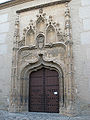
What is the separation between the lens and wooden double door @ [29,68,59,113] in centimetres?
609

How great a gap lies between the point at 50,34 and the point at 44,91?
2355mm

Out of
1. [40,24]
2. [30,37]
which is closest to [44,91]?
[30,37]

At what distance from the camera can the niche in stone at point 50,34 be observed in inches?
254

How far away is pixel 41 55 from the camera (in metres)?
6.45

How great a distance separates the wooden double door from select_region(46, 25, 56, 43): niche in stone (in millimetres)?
1232

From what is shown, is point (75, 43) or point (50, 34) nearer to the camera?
point (75, 43)

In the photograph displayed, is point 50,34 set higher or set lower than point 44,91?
higher

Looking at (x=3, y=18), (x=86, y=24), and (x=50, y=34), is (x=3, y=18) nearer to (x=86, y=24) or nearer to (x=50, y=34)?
(x=50, y=34)

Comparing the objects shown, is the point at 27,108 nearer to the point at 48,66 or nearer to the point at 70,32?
the point at 48,66

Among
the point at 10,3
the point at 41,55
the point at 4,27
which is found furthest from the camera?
the point at 10,3

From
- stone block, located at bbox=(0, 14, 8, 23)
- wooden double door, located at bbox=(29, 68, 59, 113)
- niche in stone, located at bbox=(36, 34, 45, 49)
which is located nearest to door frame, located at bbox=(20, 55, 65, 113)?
wooden double door, located at bbox=(29, 68, 59, 113)

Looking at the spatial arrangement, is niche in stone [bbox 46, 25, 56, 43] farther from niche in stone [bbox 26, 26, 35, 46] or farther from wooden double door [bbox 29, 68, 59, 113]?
wooden double door [bbox 29, 68, 59, 113]

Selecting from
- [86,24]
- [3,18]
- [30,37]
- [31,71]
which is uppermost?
[3,18]

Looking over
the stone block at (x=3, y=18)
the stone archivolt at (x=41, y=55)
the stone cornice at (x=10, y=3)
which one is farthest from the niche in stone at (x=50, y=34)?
the stone block at (x=3, y=18)
